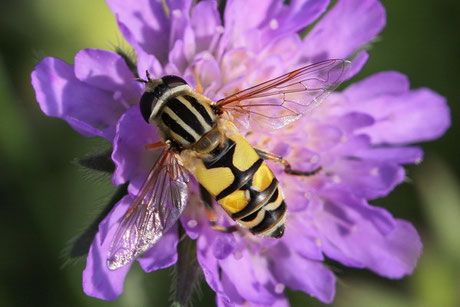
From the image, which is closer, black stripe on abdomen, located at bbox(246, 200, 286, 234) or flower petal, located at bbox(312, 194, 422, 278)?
black stripe on abdomen, located at bbox(246, 200, 286, 234)

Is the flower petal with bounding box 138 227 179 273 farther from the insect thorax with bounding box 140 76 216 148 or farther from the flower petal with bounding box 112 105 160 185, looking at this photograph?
the insect thorax with bounding box 140 76 216 148

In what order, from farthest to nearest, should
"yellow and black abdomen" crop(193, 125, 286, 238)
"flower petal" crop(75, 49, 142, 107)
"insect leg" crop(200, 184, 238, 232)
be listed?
"insect leg" crop(200, 184, 238, 232), "flower petal" crop(75, 49, 142, 107), "yellow and black abdomen" crop(193, 125, 286, 238)

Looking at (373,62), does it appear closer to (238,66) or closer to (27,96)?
(238,66)

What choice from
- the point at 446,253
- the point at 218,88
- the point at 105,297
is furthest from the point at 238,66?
the point at 446,253

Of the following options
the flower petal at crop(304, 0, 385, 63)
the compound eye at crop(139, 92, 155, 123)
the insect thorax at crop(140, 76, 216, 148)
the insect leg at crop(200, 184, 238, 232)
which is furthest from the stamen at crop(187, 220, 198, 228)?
the flower petal at crop(304, 0, 385, 63)

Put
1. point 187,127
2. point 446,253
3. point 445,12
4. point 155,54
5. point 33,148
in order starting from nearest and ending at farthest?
point 187,127
point 155,54
point 33,148
point 446,253
point 445,12

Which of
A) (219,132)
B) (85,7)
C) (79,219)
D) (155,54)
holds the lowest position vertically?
(79,219)

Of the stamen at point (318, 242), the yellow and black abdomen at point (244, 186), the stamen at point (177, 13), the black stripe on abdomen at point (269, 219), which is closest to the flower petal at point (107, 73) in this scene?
the stamen at point (177, 13)

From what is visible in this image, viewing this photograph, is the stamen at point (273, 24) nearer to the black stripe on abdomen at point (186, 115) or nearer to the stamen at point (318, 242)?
the black stripe on abdomen at point (186, 115)
